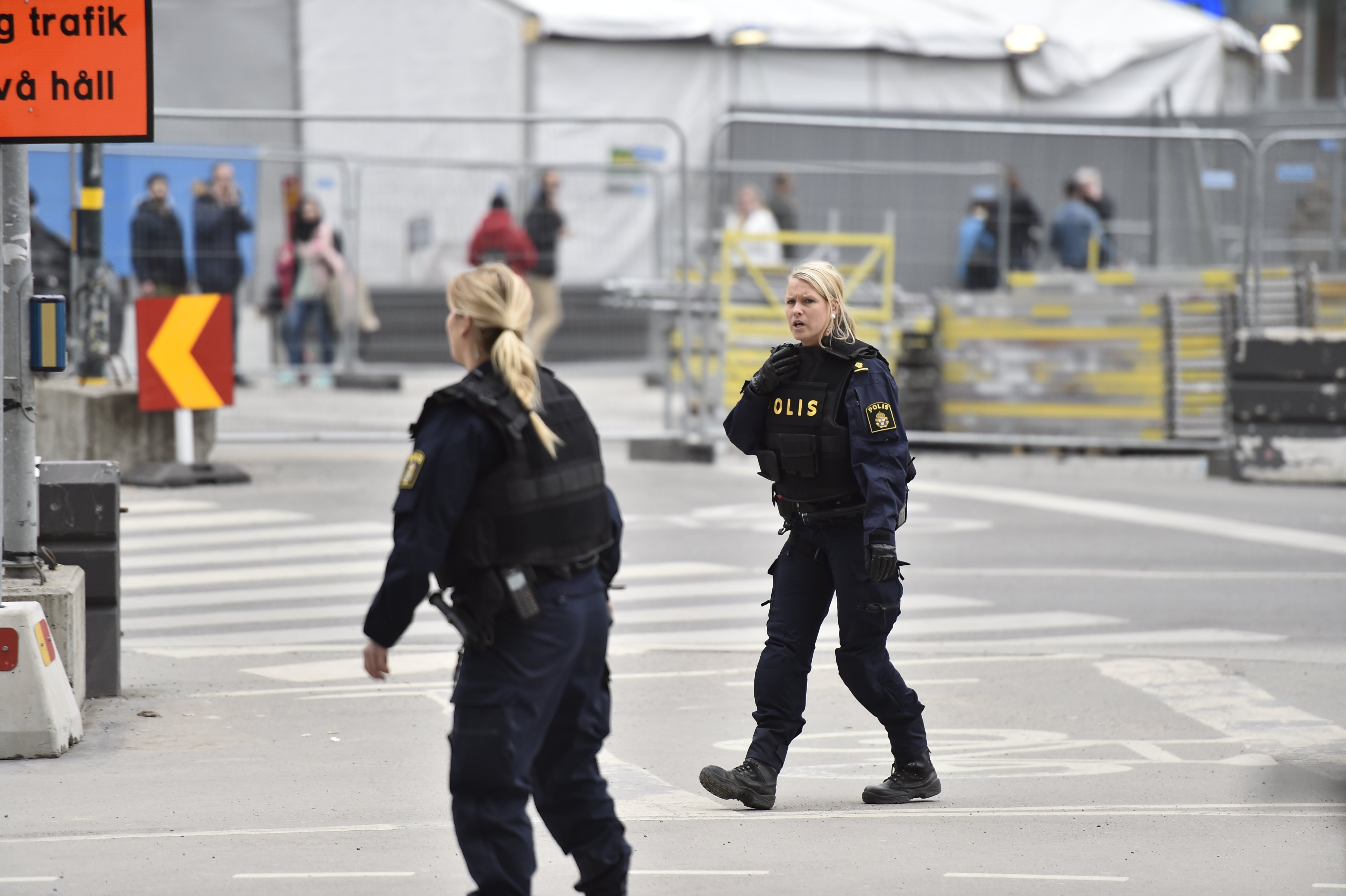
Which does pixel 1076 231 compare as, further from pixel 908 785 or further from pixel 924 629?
pixel 908 785

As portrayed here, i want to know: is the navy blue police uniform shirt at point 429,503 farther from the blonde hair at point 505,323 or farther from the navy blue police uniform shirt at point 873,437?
the navy blue police uniform shirt at point 873,437

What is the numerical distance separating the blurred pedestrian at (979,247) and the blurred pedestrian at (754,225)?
181 cm

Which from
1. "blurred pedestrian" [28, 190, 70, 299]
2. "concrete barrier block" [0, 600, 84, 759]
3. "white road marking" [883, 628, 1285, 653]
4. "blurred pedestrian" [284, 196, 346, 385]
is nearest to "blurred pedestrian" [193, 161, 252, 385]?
"blurred pedestrian" [284, 196, 346, 385]

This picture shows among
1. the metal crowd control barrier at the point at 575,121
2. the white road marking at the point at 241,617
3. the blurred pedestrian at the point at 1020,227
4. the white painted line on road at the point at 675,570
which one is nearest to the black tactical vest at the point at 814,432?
the white road marking at the point at 241,617

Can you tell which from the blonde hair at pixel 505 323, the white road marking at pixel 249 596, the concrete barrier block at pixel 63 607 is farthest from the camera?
the white road marking at pixel 249 596

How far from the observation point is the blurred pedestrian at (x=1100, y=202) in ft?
65.4

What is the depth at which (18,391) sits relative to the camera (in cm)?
689

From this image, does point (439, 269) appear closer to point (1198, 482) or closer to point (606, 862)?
point (1198, 482)

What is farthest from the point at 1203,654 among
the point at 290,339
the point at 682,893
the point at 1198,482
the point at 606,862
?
the point at 290,339

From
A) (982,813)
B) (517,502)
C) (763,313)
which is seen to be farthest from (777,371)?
(763,313)

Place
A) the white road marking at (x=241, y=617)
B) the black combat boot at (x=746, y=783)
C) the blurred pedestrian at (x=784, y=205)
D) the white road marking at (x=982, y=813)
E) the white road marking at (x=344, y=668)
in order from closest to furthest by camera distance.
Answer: the white road marking at (x=982, y=813), the black combat boot at (x=746, y=783), the white road marking at (x=344, y=668), the white road marking at (x=241, y=617), the blurred pedestrian at (x=784, y=205)

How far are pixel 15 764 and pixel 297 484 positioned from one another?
7723 millimetres

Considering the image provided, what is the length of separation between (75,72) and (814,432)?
2994 millimetres

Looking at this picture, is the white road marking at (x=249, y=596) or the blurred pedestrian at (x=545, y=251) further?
the blurred pedestrian at (x=545, y=251)
